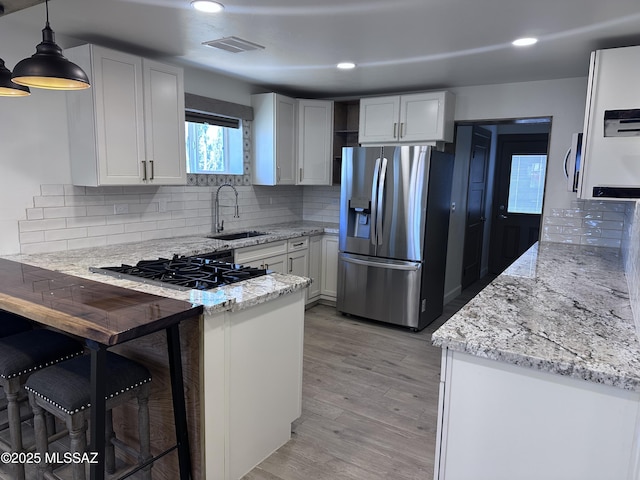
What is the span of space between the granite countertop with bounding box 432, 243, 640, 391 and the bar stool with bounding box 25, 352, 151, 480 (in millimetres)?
1223

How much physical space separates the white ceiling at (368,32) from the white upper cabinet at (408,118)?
39 cm

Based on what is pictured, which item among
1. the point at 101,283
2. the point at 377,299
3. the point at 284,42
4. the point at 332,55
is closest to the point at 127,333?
the point at 101,283

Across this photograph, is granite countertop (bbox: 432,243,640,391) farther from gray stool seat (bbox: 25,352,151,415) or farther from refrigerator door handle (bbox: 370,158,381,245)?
refrigerator door handle (bbox: 370,158,381,245)

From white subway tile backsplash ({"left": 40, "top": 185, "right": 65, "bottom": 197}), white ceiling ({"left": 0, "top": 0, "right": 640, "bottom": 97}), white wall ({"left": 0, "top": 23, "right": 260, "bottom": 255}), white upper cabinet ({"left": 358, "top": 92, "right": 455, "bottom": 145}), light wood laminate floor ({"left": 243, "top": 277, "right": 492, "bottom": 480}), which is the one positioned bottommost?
light wood laminate floor ({"left": 243, "top": 277, "right": 492, "bottom": 480})

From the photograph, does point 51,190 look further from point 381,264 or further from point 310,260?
point 381,264

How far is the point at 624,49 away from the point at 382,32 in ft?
4.89

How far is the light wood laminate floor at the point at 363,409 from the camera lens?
215 centimetres

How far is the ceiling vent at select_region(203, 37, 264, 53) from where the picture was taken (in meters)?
2.80

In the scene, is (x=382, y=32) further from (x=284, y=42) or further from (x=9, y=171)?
(x=9, y=171)

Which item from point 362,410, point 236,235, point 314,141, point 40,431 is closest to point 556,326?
point 362,410

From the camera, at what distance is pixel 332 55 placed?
3133mm

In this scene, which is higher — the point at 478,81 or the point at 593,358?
the point at 478,81

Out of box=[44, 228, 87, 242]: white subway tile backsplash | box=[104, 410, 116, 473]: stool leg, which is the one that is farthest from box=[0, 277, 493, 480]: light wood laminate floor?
box=[44, 228, 87, 242]: white subway tile backsplash

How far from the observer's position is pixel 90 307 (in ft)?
5.42
